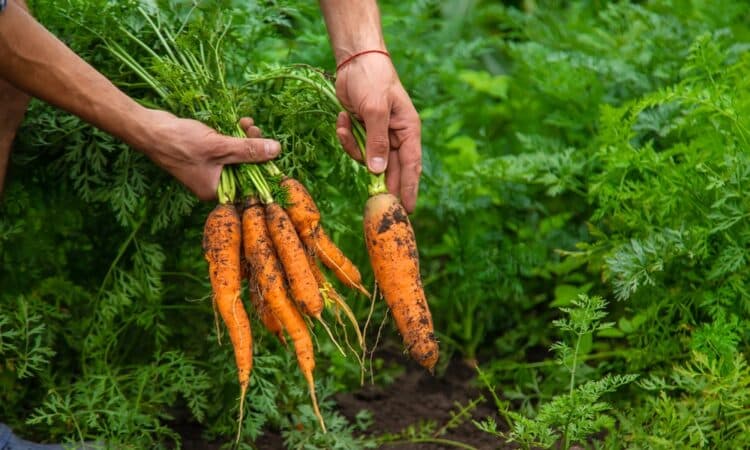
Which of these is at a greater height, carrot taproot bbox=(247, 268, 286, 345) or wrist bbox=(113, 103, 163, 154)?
wrist bbox=(113, 103, 163, 154)

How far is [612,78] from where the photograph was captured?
3.49m

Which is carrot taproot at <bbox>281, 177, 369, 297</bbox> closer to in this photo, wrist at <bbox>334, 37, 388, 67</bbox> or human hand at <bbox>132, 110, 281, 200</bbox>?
human hand at <bbox>132, 110, 281, 200</bbox>

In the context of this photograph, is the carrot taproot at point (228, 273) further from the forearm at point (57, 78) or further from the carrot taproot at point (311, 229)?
the forearm at point (57, 78)

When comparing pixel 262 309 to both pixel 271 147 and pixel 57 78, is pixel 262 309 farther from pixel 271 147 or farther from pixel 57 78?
pixel 57 78

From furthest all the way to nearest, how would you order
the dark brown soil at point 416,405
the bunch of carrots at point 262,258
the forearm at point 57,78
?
the dark brown soil at point 416,405
the bunch of carrots at point 262,258
the forearm at point 57,78

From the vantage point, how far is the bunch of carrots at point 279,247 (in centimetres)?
239

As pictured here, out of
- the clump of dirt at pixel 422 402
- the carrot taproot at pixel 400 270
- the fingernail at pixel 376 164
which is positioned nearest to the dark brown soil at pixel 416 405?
the clump of dirt at pixel 422 402

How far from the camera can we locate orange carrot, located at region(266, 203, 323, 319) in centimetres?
239

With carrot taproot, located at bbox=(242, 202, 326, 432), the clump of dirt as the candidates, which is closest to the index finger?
carrot taproot, located at bbox=(242, 202, 326, 432)

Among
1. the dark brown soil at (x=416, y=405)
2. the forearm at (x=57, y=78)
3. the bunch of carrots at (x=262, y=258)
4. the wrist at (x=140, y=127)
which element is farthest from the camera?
the dark brown soil at (x=416, y=405)

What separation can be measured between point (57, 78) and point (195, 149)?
14.5 inches

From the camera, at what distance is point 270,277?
240cm

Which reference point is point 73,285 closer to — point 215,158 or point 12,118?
point 12,118

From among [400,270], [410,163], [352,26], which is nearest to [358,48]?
[352,26]
